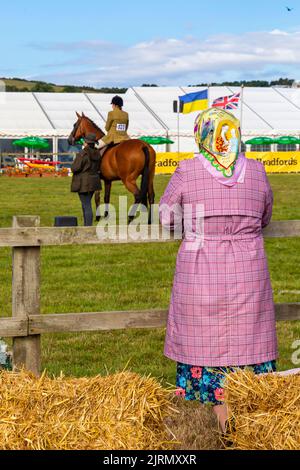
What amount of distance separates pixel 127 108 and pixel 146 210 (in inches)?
1421

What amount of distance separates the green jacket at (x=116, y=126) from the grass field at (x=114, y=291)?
1919 millimetres

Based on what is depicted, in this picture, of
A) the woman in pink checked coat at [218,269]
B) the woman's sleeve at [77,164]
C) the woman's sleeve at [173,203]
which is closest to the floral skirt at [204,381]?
the woman in pink checked coat at [218,269]

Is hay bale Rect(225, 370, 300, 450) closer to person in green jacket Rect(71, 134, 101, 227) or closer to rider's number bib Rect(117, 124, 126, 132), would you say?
person in green jacket Rect(71, 134, 101, 227)

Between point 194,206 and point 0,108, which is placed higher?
point 0,108

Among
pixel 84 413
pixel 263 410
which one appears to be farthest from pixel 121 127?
pixel 84 413

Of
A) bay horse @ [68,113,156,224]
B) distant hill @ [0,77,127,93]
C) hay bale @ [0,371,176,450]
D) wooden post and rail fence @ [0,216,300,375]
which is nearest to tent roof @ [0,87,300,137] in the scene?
bay horse @ [68,113,156,224]

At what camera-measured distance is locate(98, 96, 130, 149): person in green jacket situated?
18234 mm

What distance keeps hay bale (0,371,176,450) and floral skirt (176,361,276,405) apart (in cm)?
72

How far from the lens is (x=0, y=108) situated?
50938 mm

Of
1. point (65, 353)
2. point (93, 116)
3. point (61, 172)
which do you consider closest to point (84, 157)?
point (65, 353)

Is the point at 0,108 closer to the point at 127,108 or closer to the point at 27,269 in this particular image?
the point at 127,108

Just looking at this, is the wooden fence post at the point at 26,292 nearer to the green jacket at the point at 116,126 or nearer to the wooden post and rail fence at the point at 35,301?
the wooden post and rail fence at the point at 35,301

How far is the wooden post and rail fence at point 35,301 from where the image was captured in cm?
522
